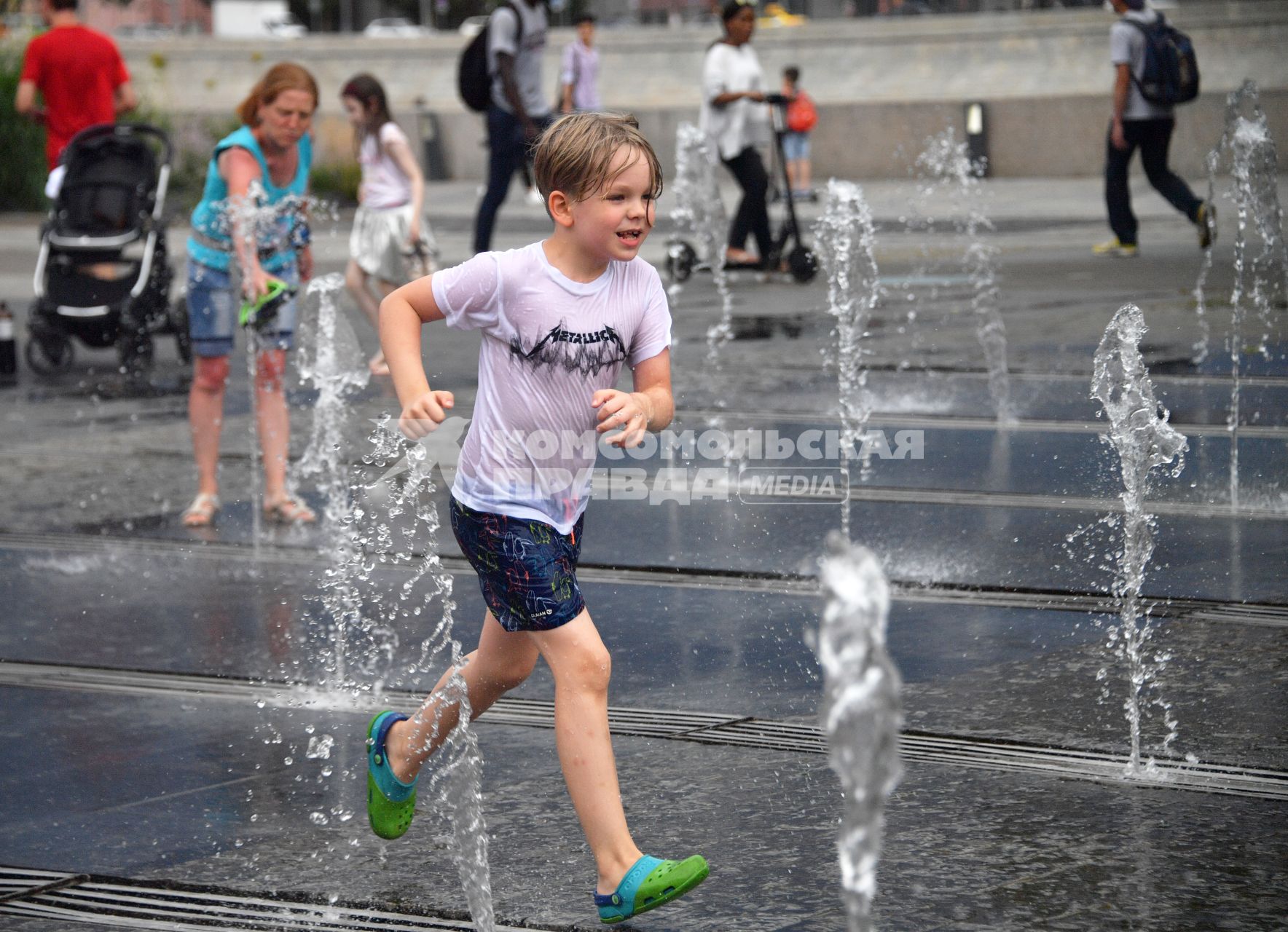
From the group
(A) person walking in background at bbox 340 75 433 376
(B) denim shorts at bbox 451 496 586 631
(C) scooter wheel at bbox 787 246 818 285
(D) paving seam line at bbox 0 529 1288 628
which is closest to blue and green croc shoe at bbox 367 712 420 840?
(B) denim shorts at bbox 451 496 586 631

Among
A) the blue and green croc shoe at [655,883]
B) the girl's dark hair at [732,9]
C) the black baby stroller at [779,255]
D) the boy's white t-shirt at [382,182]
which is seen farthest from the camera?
the girl's dark hair at [732,9]

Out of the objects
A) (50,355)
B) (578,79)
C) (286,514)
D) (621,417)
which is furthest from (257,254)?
(578,79)

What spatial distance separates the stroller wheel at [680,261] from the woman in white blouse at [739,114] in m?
0.41

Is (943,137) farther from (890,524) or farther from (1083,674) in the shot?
(1083,674)

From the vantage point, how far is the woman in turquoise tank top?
6.38 m

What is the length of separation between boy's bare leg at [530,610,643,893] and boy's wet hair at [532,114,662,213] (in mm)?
806

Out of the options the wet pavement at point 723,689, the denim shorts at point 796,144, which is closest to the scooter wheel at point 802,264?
the wet pavement at point 723,689

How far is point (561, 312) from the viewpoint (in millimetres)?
3410

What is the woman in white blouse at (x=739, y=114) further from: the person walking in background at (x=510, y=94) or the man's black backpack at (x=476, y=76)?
the man's black backpack at (x=476, y=76)

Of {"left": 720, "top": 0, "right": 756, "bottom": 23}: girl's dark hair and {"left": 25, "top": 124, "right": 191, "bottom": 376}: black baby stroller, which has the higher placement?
{"left": 720, "top": 0, "right": 756, "bottom": 23}: girl's dark hair

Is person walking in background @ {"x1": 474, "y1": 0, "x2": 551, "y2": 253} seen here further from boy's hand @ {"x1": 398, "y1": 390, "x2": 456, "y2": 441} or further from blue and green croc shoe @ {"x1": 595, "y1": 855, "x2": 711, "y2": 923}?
blue and green croc shoe @ {"x1": 595, "y1": 855, "x2": 711, "y2": 923}

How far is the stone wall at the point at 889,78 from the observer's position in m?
22.6

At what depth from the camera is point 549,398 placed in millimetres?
3422

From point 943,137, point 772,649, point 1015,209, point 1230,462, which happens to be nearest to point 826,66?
point 943,137
